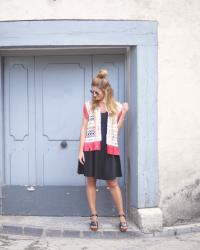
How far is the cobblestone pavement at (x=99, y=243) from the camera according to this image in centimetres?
585

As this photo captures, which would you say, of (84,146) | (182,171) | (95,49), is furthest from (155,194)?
(95,49)

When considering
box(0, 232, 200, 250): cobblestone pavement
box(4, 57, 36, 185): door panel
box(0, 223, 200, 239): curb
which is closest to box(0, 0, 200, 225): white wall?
box(0, 223, 200, 239): curb

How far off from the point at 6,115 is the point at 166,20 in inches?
92.8

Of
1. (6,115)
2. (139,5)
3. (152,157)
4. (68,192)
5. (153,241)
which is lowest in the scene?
(153,241)

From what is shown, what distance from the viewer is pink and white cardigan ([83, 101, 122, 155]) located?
242 inches

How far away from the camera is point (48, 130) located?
6883 millimetres

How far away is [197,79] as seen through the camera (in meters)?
6.48

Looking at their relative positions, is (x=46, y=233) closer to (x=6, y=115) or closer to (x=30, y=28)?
(x=6, y=115)

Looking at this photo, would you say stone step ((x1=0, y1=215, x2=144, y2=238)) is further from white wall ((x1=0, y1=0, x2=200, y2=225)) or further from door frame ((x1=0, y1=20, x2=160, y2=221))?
white wall ((x1=0, y1=0, x2=200, y2=225))

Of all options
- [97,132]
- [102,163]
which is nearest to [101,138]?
[97,132]

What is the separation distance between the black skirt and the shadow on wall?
2.69 ft

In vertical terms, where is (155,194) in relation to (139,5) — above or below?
below

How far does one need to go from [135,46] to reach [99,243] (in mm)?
2335

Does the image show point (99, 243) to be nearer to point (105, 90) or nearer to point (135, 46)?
point (105, 90)
